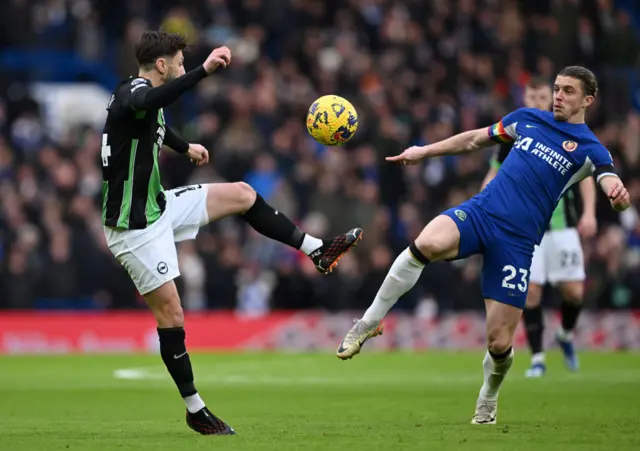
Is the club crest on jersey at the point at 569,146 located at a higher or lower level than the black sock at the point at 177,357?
higher

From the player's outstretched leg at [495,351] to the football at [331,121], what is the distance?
1.66 meters

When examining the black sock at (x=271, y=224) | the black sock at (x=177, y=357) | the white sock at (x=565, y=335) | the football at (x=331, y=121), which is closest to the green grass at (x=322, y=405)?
the black sock at (x=177, y=357)

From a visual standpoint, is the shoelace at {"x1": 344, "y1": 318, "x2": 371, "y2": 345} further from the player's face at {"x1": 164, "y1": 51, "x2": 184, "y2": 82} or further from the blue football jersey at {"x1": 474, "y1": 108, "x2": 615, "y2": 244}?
the player's face at {"x1": 164, "y1": 51, "x2": 184, "y2": 82}

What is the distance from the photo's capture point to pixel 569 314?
44.8 ft

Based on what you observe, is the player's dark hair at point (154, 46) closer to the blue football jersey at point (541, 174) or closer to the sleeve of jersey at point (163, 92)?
the sleeve of jersey at point (163, 92)

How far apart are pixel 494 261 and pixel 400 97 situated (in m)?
13.5

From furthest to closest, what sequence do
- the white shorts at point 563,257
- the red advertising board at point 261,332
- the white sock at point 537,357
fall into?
the red advertising board at point 261,332
the white shorts at point 563,257
the white sock at point 537,357

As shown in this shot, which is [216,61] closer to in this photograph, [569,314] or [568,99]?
[568,99]

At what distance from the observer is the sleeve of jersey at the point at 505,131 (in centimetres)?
877

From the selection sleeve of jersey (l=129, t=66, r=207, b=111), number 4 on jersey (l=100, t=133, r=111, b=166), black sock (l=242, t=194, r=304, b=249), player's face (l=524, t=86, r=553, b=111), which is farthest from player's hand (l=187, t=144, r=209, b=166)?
player's face (l=524, t=86, r=553, b=111)

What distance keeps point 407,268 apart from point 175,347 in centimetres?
167

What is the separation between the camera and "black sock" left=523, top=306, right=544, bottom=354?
13.3 metres

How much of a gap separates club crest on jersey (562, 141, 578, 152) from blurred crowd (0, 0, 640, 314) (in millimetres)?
10150

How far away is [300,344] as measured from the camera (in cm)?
1859
